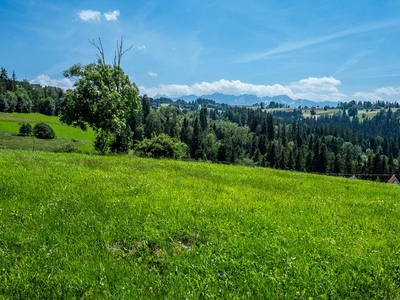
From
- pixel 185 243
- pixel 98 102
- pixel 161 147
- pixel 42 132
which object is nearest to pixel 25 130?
pixel 42 132

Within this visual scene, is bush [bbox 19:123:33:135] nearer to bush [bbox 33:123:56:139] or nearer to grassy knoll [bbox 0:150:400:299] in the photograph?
bush [bbox 33:123:56:139]

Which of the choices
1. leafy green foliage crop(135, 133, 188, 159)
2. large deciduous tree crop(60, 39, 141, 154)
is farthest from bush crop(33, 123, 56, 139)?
large deciduous tree crop(60, 39, 141, 154)

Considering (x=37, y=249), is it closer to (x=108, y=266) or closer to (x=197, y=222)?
(x=108, y=266)

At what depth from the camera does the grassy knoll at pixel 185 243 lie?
5707 millimetres

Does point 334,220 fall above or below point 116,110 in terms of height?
below

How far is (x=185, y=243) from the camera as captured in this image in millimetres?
7652

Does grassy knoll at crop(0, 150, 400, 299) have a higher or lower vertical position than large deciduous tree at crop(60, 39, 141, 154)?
lower

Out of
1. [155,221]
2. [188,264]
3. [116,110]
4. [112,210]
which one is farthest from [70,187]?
[116,110]

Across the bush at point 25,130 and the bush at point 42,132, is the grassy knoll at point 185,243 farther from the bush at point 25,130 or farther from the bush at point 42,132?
the bush at point 25,130

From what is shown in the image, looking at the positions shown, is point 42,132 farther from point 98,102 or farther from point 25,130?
point 98,102

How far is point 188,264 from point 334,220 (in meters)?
5.61

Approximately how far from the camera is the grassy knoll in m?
5.71

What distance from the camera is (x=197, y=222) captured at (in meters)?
8.52

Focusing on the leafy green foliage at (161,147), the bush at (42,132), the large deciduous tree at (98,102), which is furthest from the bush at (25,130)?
the large deciduous tree at (98,102)
